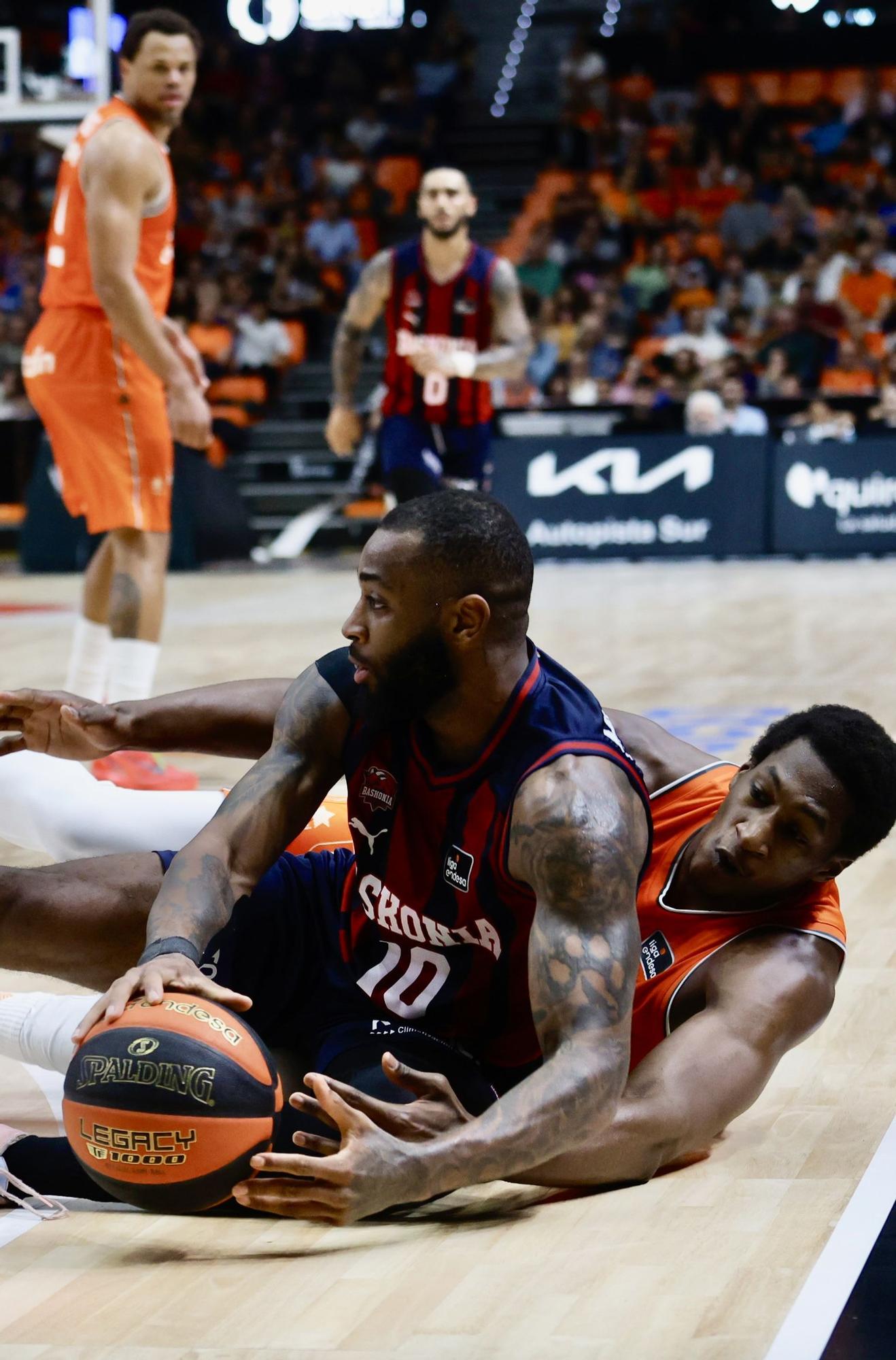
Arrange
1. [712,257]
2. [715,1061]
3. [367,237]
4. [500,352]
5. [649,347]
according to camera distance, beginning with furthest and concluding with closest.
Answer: [367,237] < [712,257] < [649,347] < [500,352] < [715,1061]

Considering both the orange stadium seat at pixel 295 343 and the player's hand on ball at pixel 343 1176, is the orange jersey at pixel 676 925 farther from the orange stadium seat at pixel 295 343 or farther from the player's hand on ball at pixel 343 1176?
the orange stadium seat at pixel 295 343

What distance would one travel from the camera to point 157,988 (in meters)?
2.34

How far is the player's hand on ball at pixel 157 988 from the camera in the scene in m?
2.34

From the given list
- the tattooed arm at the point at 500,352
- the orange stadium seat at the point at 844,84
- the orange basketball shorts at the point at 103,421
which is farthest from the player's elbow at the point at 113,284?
the orange stadium seat at the point at 844,84

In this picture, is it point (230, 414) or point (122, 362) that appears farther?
point (230, 414)

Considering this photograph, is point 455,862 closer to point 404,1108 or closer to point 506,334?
point 404,1108

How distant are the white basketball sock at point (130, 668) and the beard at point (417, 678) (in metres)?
2.88

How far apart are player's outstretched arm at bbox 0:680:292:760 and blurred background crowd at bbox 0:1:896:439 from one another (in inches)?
405

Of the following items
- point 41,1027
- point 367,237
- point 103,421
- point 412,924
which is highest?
point 367,237

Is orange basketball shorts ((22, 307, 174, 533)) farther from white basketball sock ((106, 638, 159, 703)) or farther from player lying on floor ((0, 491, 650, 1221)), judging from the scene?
player lying on floor ((0, 491, 650, 1221))

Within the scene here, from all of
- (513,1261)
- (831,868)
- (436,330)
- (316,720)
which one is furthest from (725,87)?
(513,1261)

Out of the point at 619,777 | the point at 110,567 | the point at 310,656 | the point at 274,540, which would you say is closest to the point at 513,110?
the point at 274,540

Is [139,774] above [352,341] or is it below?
below

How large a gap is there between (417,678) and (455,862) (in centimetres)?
27
